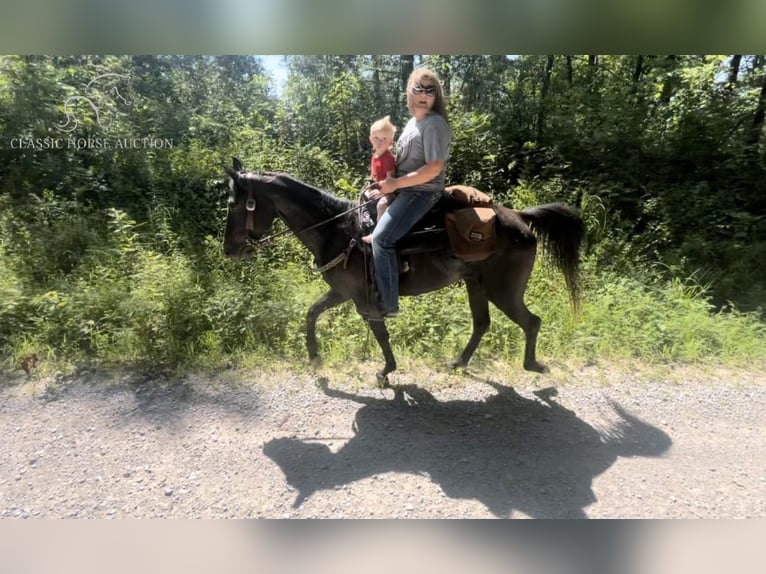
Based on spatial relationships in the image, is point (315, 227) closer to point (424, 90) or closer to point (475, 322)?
point (424, 90)

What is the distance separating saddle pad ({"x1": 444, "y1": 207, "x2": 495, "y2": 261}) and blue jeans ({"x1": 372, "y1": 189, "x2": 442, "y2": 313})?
21 centimetres

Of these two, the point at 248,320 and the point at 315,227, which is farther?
the point at 248,320

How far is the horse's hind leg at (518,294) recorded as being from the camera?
327 cm

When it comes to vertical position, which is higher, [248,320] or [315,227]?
[315,227]

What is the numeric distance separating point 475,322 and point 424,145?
1697 millimetres

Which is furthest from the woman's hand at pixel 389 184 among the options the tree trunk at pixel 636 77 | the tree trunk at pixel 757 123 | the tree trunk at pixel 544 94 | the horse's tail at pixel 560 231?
the tree trunk at pixel 757 123

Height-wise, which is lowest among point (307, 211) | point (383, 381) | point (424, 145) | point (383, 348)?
point (383, 381)

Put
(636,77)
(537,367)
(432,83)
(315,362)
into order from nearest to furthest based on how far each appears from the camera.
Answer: (432,83), (537,367), (315,362), (636,77)

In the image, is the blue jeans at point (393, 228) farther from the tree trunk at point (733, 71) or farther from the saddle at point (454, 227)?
the tree trunk at point (733, 71)

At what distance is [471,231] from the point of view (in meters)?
2.99

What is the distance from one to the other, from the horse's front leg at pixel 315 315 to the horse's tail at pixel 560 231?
5.47 feet

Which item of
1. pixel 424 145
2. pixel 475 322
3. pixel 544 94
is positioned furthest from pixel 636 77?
pixel 424 145

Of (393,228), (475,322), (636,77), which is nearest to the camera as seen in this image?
(393,228)

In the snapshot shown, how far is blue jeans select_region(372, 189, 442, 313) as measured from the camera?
9.56 feet
